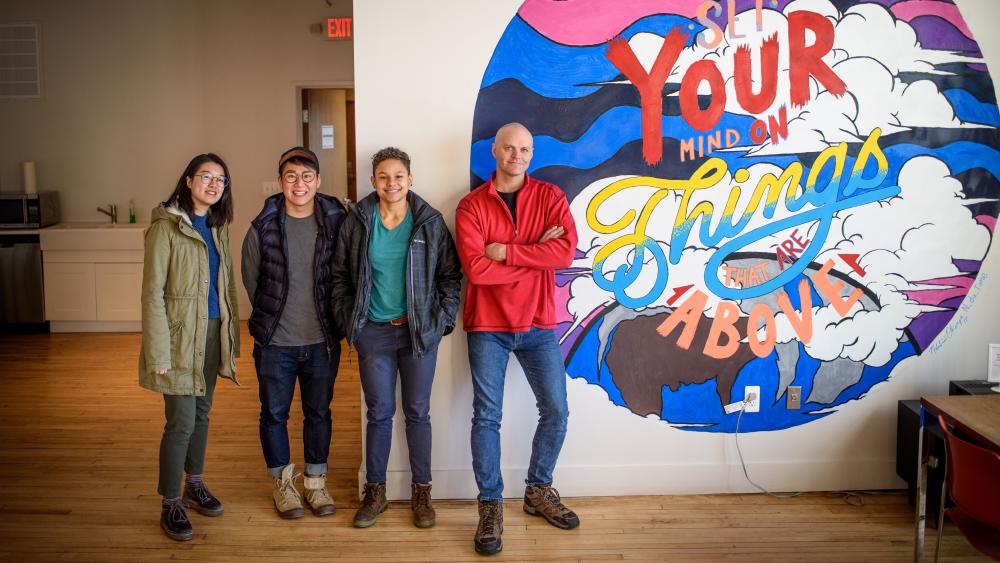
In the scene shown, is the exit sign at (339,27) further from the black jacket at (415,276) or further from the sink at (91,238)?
the black jacket at (415,276)

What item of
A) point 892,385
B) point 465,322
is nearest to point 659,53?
point 465,322

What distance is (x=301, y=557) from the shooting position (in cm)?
320

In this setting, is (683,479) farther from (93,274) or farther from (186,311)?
(93,274)

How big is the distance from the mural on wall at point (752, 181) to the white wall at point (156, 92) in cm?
480

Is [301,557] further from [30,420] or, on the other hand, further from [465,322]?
[30,420]

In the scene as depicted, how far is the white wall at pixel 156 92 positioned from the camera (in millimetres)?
7578

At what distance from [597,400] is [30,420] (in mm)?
3488

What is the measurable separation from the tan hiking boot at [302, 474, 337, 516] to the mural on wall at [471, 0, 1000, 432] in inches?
48.7

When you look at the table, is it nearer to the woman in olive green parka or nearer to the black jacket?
the black jacket

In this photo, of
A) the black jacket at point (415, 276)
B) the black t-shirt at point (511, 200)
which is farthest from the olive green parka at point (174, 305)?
the black t-shirt at point (511, 200)

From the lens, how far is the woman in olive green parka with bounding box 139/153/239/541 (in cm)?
319

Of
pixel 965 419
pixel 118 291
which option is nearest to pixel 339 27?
pixel 118 291

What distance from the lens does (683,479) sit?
3.81 meters

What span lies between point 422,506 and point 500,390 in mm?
614
